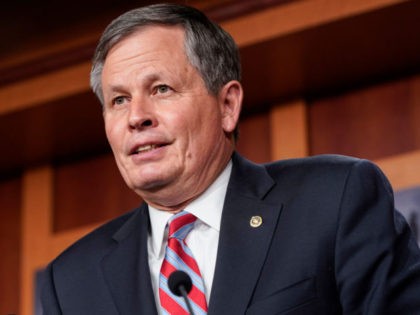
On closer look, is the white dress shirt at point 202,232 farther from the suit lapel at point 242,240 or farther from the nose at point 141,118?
the nose at point 141,118

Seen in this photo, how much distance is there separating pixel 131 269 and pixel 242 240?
25 centimetres

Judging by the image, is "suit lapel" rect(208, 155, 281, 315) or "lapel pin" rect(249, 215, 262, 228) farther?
"lapel pin" rect(249, 215, 262, 228)

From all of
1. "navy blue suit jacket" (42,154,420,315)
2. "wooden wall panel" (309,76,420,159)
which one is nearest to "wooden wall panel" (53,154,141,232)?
"wooden wall panel" (309,76,420,159)

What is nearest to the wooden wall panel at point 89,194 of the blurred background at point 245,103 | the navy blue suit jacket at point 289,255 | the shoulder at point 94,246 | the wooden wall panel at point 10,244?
the blurred background at point 245,103

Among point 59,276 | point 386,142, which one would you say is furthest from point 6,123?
point 59,276

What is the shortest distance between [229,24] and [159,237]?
1.40 meters

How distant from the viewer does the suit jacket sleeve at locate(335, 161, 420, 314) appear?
1.88 metres

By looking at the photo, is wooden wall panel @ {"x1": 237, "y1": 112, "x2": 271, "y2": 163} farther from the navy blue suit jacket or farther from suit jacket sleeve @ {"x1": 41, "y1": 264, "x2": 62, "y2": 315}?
suit jacket sleeve @ {"x1": 41, "y1": 264, "x2": 62, "y2": 315}

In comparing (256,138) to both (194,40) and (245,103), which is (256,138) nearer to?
(245,103)

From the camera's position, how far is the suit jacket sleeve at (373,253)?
1.88 m

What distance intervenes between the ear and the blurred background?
3.45 ft

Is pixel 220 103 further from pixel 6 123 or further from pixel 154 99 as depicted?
pixel 6 123

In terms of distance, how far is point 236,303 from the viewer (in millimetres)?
1962

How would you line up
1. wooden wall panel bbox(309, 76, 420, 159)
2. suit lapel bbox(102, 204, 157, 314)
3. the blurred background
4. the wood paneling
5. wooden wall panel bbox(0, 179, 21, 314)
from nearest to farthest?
suit lapel bbox(102, 204, 157, 314) < the blurred background < wooden wall panel bbox(309, 76, 420, 159) < the wood paneling < wooden wall panel bbox(0, 179, 21, 314)
